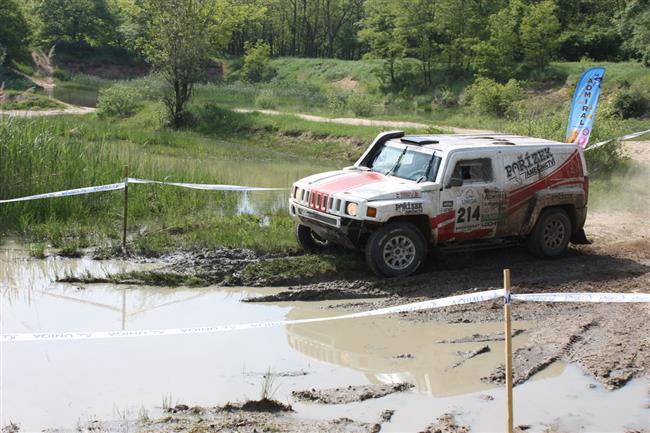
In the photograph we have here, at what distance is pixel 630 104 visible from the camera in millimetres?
35281

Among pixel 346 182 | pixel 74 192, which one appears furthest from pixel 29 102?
pixel 346 182

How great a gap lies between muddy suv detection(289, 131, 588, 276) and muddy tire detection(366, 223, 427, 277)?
14 millimetres

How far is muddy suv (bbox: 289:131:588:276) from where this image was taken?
11555 millimetres

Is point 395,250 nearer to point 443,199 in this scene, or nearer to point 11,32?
point 443,199

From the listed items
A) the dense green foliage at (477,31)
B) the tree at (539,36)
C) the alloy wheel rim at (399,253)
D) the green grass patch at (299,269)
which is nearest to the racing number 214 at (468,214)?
the alloy wheel rim at (399,253)

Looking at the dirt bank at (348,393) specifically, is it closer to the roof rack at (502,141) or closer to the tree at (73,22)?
the roof rack at (502,141)

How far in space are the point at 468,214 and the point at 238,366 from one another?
4952 mm

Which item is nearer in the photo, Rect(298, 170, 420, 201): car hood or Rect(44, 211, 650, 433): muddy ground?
Rect(44, 211, 650, 433): muddy ground

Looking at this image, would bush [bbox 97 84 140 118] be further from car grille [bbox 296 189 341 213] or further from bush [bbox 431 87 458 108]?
car grille [bbox 296 189 341 213]

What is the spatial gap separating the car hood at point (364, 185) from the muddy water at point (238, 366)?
1.77m

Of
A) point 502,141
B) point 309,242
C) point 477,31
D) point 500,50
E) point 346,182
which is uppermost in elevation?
point 477,31

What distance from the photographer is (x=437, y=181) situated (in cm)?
1190

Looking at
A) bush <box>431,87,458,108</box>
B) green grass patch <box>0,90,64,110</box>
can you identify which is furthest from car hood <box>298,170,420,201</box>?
bush <box>431,87,458,108</box>

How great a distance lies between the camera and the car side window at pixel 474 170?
39.9 ft
